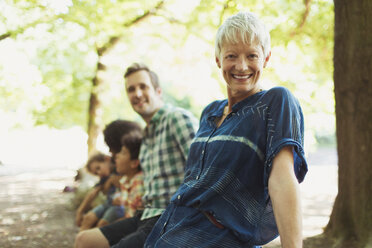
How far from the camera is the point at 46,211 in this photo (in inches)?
302

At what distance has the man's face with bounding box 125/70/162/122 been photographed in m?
3.22

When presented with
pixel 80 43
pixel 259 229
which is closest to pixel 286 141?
pixel 259 229

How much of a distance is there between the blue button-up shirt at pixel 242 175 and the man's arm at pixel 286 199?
4cm

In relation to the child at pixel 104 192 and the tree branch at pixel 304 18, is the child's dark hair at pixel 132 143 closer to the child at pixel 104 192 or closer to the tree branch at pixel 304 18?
the child at pixel 104 192

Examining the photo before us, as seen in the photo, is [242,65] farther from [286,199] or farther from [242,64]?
[286,199]

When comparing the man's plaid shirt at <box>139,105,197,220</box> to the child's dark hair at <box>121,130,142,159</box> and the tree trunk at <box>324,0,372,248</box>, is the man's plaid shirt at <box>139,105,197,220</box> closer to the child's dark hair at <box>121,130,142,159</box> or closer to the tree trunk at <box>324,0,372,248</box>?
the child's dark hair at <box>121,130,142,159</box>

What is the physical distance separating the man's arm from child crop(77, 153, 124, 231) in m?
3.01

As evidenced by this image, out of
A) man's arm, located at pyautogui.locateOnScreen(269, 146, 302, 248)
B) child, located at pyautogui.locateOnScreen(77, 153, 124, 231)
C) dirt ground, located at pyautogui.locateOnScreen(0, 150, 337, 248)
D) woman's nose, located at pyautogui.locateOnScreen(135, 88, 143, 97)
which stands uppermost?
woman's nose, located at pyautogui.locateOnScreen(135, 88, 143, 97)

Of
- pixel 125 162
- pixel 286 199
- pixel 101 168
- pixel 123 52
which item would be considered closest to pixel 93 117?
pixel 123 52

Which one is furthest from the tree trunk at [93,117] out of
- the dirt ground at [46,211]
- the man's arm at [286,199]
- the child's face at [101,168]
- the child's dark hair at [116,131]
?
the man's arm at [286,199]

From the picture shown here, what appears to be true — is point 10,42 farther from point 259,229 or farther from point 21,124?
point 259,229

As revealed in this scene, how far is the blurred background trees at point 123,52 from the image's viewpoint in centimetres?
621

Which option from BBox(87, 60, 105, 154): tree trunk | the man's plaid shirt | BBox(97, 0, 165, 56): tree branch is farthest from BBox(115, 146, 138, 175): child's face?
BBox(87, 60, 105, 154): tree trunk

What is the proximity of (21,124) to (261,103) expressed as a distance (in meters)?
10.4
